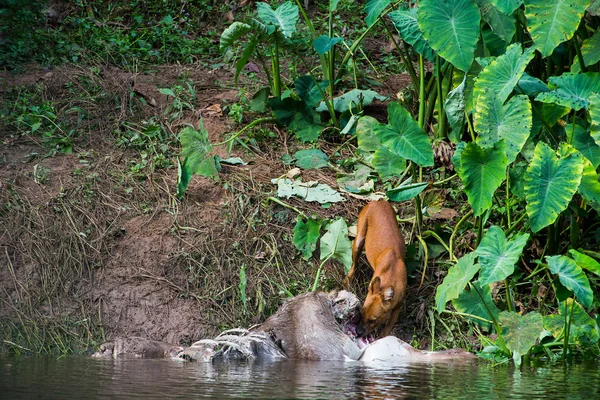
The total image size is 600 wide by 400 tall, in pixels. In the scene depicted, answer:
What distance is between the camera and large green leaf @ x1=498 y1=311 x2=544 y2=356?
5.66 m

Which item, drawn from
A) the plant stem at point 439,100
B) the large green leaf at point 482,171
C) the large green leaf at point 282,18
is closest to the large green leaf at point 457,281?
the large green leaf at point 482,171

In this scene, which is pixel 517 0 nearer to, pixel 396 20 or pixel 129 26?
pixel 396 20

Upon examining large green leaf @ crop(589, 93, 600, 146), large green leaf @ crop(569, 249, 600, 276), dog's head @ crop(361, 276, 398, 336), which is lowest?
dog's head @ crop(361, 276, 398, 336)

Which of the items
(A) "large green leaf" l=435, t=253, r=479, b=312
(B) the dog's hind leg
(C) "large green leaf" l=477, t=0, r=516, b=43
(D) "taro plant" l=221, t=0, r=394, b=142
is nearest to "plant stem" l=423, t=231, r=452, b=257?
(B) the dog's hind leg

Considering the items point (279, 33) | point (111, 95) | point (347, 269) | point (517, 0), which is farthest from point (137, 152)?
point (517, 0)

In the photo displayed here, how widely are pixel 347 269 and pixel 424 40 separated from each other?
85.0 inches

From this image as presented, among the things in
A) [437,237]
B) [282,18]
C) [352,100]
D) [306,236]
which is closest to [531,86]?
[437,237]

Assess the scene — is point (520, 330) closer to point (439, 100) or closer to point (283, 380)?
point (283, 380)

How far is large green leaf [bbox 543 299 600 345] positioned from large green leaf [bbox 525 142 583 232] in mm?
649

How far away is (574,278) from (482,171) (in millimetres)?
997

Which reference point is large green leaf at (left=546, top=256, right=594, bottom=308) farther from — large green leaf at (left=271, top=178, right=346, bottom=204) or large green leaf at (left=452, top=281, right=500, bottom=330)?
large green leaf at (left=271, top=178, right=346, bottom=204)

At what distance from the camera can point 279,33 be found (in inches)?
324

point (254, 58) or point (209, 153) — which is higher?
point (254, 58)

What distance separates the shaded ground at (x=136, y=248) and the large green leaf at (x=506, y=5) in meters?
2.18
